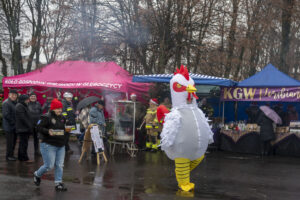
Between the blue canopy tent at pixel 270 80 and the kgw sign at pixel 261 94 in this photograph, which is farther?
the blue canopy tent at pixel 270 80

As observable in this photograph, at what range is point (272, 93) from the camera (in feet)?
40.9

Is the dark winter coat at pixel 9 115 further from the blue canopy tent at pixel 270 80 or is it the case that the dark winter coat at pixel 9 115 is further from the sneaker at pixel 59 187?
the blue canopy tent at pixel 270 80

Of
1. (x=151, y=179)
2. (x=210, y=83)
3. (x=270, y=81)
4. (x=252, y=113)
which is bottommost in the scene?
(x=151, y=179)

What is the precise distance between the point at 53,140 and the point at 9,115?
12.4 ft

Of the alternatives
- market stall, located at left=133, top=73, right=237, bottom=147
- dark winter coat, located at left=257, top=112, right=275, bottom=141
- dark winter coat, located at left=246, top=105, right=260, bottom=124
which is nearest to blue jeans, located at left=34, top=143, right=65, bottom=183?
market stall, located at left=133, top=73, right=237, bottom=147

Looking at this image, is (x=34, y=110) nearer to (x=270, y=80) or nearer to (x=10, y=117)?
(x=10, y=117)

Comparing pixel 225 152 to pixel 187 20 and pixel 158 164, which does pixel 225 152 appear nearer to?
pixel 158 164

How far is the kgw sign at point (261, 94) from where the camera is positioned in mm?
12148

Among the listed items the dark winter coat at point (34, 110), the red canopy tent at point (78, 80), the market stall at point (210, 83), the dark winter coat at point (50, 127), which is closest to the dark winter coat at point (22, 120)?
the dark winter coat at point (34, 110)

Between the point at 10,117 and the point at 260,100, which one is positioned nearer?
the point at 10,117

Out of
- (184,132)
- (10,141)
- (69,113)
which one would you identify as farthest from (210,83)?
(10,141)

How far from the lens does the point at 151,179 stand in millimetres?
8180

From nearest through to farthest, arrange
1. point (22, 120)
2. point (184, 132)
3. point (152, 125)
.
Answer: point (184, 132)
point (22, 120)
point (152, 125)

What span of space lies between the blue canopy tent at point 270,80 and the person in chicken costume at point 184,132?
6197 millimetres
